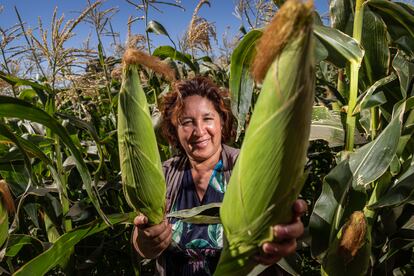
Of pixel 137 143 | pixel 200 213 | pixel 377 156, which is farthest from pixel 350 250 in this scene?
pixel 137 143

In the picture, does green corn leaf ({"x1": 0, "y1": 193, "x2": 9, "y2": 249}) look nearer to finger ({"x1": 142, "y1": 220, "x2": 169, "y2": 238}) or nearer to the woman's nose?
finger ({"x1": 142, "y1": 220, "x2": 169, "y2": 238})

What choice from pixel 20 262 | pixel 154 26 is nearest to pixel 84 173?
pixel 20 262

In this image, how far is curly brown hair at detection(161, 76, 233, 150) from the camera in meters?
1.82

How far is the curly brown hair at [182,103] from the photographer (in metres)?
1.82

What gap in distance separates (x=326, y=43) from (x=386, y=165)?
1.49 ft

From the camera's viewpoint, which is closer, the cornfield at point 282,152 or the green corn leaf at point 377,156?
the cornfield at point 282,152

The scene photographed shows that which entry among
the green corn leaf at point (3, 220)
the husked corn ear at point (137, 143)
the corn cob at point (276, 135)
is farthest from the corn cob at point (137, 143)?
the green corn leaf at point (3, 220)

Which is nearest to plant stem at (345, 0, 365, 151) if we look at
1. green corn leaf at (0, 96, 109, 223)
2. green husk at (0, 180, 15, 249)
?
green corn leaf at (0, 96, 109, 223)

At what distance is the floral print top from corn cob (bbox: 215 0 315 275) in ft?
3.10

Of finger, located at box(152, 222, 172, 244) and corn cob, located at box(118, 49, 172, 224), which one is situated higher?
corn cob, located at box(118, 49, 172, 224)

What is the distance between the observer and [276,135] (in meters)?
0.61

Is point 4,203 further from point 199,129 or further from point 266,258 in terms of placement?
point 199,129

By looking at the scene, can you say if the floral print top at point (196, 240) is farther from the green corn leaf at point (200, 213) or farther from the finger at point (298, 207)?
the finger at point (298, 207)

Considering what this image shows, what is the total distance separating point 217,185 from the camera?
1.75 m
